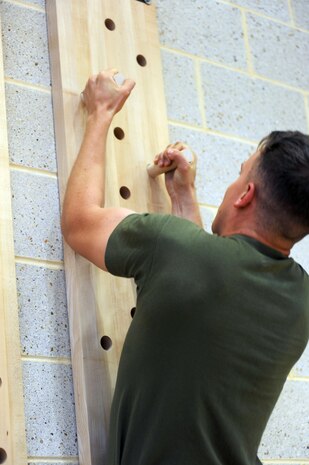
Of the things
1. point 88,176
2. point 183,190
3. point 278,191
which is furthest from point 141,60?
point 278,191

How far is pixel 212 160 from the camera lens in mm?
1883

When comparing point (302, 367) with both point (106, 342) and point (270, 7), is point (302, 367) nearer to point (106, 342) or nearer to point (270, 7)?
point (106, 342)

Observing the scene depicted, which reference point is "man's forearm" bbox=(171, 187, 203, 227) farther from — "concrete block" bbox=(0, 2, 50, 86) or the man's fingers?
"concrete block" bbox=(0, 2, 50, 86)

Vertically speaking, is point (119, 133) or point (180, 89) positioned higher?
point (180, 89)

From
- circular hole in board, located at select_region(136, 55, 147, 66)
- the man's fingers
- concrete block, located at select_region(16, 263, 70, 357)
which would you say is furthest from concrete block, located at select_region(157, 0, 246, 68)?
concrete block, located at select_region(16, 263, 70, 357)

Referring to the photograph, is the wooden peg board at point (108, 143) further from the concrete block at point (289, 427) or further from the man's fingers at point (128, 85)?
the concrete block at point (289, 427)

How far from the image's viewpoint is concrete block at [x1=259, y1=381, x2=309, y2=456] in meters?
1.72

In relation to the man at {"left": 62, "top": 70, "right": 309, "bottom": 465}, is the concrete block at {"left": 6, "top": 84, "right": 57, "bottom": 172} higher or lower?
higher

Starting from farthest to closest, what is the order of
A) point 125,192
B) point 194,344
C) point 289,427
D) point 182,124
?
point 182,124 < point 289,427 < point 125,192 < point 194,344

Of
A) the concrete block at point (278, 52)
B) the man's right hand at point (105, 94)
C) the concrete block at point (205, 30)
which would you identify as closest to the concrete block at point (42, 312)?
the man's right hand at point (105, 94)

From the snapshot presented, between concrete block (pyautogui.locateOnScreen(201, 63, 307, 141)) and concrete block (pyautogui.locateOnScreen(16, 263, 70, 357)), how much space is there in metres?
0.60

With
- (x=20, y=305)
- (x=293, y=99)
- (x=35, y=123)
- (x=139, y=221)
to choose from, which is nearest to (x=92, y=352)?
(x=20, y=305)

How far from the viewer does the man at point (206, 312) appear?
1296 millimetres

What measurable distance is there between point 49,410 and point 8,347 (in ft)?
0.43
